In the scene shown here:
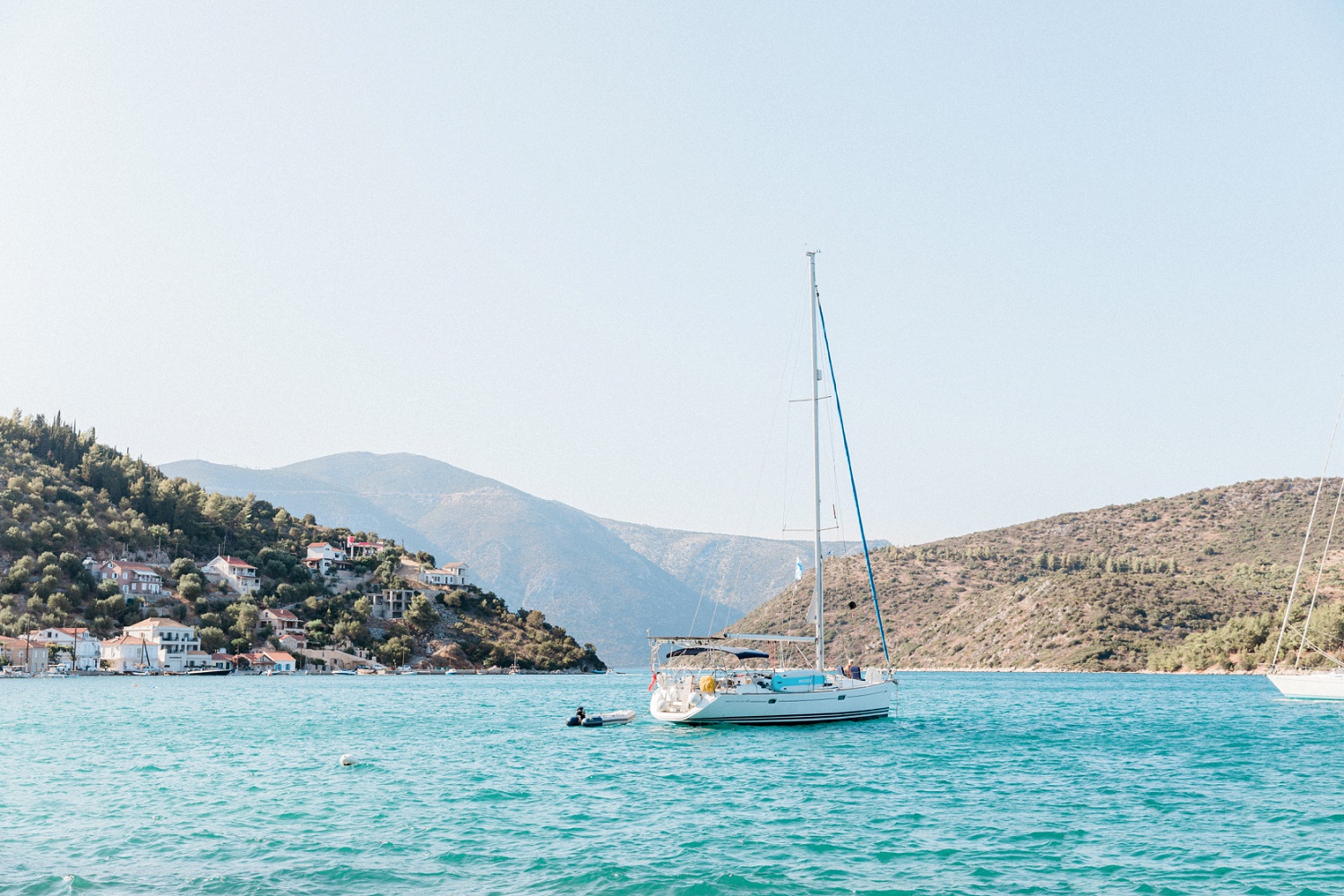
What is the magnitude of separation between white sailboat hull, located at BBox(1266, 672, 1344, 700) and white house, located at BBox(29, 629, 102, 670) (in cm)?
11888

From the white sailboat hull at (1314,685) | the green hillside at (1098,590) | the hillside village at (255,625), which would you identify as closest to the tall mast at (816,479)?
the white sailboat hull at (1314,685)

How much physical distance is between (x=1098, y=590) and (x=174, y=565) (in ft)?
412

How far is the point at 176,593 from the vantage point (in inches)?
6014

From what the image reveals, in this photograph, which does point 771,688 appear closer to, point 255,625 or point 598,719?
point 598,719

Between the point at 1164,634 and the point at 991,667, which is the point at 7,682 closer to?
the point at 991,667

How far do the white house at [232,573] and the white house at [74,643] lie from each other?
3189 cm

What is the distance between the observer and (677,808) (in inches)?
984

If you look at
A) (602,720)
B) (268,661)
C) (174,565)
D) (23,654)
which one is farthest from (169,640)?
(602,720)

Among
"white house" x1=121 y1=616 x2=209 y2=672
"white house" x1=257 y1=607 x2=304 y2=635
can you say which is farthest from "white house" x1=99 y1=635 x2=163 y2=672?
"white house" x1=257 y1=607 x2=304 y2=635

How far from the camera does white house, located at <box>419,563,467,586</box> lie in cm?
18575

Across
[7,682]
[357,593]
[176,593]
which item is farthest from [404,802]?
[357,593]

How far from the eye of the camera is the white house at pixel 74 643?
126250 mm

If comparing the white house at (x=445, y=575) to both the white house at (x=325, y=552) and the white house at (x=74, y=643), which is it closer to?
the white house at (x=325, y=552)

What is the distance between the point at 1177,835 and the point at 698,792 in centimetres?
1093
